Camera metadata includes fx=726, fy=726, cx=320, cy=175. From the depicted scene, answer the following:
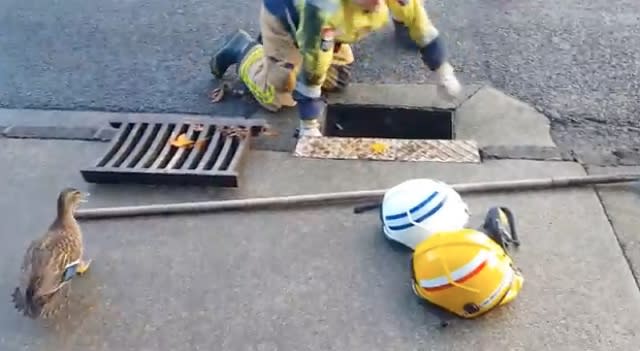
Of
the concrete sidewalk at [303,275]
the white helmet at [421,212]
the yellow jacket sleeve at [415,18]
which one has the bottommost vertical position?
the concrete sidewalk at [303,275]

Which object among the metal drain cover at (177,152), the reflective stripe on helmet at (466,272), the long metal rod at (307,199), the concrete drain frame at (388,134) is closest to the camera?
the reflective stripe on helmet at (466,272)

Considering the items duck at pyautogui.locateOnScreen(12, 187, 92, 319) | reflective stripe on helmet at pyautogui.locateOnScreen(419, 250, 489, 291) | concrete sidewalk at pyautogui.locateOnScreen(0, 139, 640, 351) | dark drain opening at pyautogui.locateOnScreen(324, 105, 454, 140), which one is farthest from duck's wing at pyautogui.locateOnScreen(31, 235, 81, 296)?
dark drain opening at pyautogui.locateOnScreen(324, 105, 454, 140)

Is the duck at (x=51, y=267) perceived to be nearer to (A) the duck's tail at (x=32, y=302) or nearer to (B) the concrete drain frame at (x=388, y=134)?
(A) the duck's tail at (x=32, y=302)

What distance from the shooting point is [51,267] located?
207 cm

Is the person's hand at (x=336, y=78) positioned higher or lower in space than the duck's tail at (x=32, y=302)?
lower

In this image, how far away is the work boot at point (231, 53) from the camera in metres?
3.07

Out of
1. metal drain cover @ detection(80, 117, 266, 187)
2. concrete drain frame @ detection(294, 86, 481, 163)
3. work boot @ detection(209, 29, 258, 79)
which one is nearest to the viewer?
metal drain cover @ detection(80, 117, 266, 187)

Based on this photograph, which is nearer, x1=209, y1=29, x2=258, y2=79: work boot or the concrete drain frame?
the concrete drain frame

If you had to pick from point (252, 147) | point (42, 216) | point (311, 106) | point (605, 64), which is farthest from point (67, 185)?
point (605, 64)

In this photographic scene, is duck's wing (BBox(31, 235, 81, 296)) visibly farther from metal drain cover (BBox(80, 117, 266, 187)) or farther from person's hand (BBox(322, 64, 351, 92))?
person's hand (BBox(322, 64, 351, 92))

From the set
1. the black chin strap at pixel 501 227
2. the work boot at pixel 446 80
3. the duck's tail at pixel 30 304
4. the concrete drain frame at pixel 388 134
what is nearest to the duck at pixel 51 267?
the duck's tail at pixel 30 304

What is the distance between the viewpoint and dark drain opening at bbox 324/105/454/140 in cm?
293

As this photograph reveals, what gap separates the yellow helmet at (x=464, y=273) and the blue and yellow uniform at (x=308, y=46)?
33.1 inches

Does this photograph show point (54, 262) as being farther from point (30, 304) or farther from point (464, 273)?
point (464, 273)
